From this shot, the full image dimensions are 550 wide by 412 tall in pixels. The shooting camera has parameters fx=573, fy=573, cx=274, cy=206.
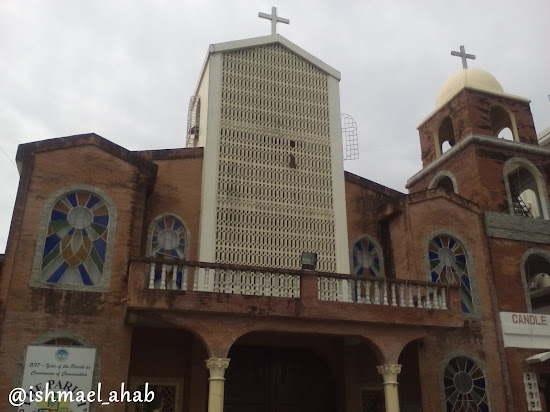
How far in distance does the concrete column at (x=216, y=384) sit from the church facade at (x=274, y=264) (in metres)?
0.04

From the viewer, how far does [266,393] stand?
14133 mm

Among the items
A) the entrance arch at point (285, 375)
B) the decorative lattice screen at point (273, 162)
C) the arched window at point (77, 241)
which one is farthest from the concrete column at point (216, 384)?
the decorative lattice screen at point (273, 162)

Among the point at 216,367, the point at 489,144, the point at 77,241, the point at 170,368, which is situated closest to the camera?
the point at 216,367

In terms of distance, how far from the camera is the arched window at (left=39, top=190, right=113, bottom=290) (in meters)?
11.8

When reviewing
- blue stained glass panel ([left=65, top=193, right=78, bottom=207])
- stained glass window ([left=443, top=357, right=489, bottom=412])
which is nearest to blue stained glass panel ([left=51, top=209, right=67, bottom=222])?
blue stained glass panel ([left=65, top=193, right=78, bottom=207])

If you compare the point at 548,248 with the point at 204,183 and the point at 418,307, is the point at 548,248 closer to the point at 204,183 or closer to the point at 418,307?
the point at 418,307

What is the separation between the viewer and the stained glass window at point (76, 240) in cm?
1178

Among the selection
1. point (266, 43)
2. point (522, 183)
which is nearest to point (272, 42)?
point (266, 43)

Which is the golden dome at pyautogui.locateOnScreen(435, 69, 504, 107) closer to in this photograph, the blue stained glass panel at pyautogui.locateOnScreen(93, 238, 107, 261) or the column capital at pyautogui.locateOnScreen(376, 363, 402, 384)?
the column capital at pyautogui.locateOnScreen(376, 363, 402, 384)

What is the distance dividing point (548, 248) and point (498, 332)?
11.6 ft

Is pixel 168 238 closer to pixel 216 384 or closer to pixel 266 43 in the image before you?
pixel 216 384

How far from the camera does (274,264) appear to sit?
548 inches

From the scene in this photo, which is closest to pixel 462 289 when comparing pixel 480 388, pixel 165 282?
pixel 480 388

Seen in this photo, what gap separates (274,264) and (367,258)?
319 cm
